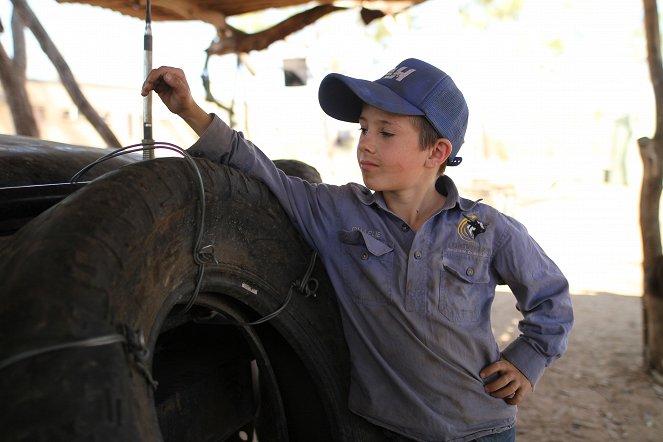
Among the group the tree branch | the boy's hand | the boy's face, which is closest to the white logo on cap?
the boy's face

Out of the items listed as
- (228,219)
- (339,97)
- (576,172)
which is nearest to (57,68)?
(339,97)

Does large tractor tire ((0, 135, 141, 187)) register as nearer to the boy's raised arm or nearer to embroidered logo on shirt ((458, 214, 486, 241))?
the boy's raised arm

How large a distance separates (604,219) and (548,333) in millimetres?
14385

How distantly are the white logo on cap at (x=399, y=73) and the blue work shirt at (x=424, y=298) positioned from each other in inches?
14.3

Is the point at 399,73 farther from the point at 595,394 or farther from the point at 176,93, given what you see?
the point at 595,394

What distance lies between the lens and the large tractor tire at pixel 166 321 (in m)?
0.85

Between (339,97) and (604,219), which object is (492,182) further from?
(339,97)

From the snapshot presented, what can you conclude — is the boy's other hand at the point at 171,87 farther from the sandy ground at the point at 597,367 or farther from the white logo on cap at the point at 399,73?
the sandy ground at the point at 597,367

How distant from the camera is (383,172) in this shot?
1736 millimetres

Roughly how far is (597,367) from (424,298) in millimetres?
3428

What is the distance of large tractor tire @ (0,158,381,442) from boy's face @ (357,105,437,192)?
10.8 inches

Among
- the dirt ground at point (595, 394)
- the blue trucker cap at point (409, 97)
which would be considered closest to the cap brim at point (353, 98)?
the blue trucker cap at point (409, 97)

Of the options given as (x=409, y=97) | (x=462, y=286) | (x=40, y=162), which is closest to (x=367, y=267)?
(x=462, y=286)

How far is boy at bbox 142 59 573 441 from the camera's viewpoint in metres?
1.62
